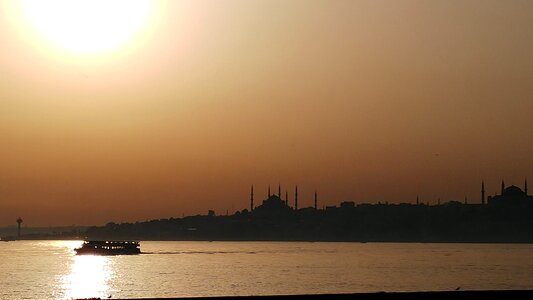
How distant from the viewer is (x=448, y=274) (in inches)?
5556

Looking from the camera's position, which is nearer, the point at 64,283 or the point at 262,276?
the point at 64,283

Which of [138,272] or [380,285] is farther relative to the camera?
[138,272]

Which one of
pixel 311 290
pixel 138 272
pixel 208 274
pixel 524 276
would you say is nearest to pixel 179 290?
pixel 311 290

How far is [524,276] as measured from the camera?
13500 centimetres

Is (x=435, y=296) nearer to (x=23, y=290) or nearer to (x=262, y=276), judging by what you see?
(x=23, y=290)

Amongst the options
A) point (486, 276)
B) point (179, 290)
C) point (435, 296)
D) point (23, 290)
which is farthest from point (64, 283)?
point (435, 296)

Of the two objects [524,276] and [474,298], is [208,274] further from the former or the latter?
[474,298]

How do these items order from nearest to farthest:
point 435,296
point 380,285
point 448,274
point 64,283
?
point 435,296
point 380,285
point 64,283
point 448,274

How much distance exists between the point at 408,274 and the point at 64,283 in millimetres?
51715

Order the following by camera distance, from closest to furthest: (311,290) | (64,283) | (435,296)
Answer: (435,296) → (311,290) → (64,283)

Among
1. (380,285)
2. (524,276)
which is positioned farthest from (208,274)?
(524,276)

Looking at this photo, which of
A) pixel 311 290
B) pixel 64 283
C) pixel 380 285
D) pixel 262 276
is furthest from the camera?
pixel 262 276

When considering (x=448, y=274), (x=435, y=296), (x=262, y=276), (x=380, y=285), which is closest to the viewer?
(x=435, y=296)

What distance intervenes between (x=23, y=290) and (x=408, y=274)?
6033cm
